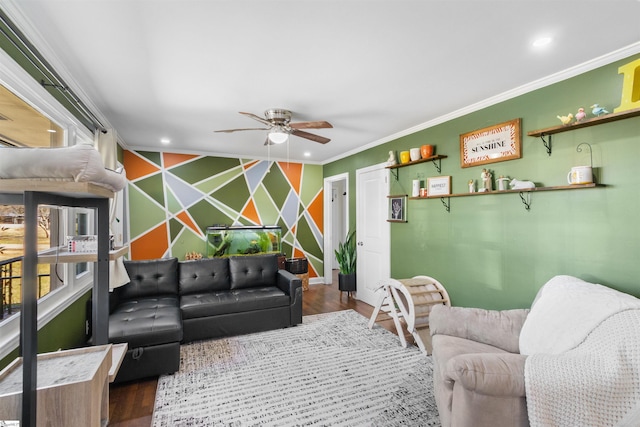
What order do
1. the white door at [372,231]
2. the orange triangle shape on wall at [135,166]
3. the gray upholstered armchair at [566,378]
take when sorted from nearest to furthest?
the gray upholstered armchair at [566,378]
the white door at [372,231]
the orange triangle shape on wall at [135,166]

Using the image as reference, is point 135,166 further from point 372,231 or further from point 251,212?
point 372,231

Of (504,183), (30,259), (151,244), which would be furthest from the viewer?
(151,244)

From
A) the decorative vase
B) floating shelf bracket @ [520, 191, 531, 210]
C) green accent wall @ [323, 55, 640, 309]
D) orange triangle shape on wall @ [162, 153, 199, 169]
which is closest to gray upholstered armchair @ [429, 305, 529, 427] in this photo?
green accent wall @ [323, 55, 640, 309]

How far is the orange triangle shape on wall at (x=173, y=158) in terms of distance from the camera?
478 cm

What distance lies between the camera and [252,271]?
388cm

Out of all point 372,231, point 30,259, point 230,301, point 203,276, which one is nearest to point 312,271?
point 372,231

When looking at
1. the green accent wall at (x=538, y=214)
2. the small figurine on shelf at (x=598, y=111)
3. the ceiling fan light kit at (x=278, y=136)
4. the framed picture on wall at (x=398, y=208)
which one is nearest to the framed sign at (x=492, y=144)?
the green accent wall at (x=538, y=214)

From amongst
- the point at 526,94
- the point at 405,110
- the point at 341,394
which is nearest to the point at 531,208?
the point at 526,94

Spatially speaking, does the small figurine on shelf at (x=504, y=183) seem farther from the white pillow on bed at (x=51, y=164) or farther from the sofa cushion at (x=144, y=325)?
the sofa cushion at (x=144, y=325)

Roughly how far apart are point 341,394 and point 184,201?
388 cm

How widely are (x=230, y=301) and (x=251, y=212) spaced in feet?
7.60

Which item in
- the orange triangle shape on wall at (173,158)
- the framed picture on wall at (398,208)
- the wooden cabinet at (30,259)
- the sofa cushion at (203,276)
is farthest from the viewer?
the orange triangle shape on wall at (173,158)

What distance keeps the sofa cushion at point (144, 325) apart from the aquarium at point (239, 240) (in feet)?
5.92

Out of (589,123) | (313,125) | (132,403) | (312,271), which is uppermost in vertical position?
(313,125)
